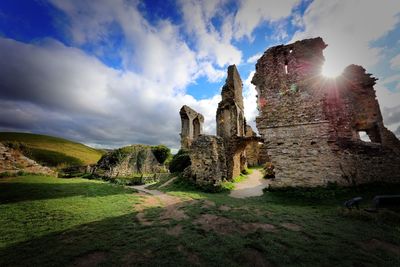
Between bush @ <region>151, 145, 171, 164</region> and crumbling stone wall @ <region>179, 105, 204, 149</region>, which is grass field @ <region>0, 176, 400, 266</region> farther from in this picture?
bush @ <region>151, 145, 171, 164</region>

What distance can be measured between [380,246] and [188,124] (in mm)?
23001

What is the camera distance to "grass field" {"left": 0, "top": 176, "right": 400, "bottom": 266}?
3025 millimetres

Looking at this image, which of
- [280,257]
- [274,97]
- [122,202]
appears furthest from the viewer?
[274,97]

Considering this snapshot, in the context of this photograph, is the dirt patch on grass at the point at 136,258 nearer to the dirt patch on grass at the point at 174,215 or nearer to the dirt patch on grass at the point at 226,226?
the dirt patch on grass at the point at 226,226

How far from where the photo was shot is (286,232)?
421 cm

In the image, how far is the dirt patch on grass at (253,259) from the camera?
294cm

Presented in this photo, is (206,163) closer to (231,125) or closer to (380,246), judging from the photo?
(231,125)

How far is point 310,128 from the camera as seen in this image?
1030 cm

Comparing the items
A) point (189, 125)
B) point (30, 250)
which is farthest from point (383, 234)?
point (189, 125)

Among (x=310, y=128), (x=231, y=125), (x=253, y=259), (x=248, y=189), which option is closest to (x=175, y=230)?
(x=253, y=259)

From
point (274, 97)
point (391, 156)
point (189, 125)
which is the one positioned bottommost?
point (391, 156)

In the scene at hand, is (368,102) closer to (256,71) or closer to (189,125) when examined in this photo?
(256,71)

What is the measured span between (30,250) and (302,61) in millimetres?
14229

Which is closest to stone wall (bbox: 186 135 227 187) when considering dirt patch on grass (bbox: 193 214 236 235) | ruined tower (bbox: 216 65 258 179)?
ruined tower (bbox: 216 65 258 179)
